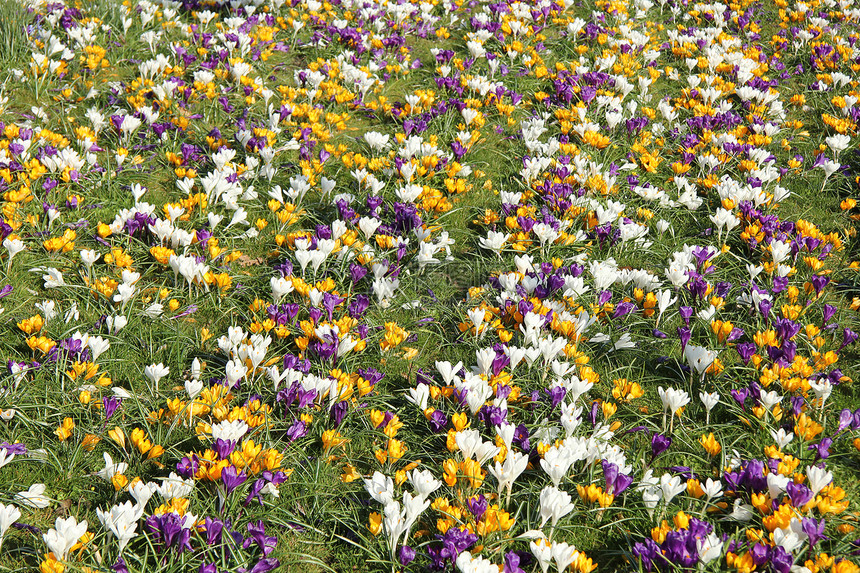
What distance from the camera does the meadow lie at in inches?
128

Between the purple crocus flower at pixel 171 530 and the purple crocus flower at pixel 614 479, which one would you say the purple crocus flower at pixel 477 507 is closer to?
the purple crocus flower at pixel 614 479

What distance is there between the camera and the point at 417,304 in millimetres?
4789

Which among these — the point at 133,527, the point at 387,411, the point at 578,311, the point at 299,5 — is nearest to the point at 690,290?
the point at 578,311

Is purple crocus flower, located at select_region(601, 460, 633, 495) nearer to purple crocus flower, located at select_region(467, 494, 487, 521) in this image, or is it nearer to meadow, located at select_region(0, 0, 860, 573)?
meadow, located at select_region(0, 0, 860, 573)

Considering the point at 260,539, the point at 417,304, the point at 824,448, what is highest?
the point at 824,448

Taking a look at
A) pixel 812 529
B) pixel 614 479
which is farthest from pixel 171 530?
pixel 812 529

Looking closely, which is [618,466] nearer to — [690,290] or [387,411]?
[387,411]

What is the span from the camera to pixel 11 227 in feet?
15.9

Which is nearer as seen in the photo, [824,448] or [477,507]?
[477,507]

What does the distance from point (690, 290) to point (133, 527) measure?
3810 mm

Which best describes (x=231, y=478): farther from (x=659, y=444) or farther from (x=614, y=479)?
(x=659, y=444)

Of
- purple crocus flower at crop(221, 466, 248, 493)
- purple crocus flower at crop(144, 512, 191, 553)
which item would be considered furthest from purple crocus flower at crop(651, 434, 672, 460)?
purple crocus flower at crop(144, 512, 191, 553)

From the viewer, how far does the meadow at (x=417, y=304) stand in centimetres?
324

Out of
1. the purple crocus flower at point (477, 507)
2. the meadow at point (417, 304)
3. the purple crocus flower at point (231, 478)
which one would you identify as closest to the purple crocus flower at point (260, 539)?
the meadow at point (417, 304)
